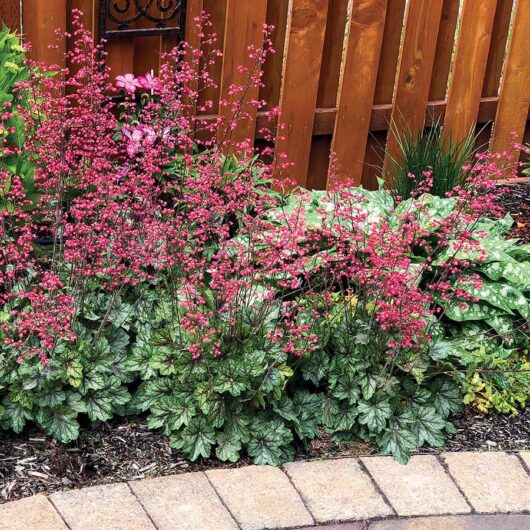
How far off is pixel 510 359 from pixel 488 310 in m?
0.20

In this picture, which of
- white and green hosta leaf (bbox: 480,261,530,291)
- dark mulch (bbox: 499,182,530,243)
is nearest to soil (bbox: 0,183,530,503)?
white and green hosta leaf (bbox: 480,261,530,291)

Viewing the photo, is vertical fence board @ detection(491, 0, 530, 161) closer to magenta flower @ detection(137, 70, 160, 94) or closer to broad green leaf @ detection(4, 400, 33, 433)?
magenta flower @ detection(137, 70, 160, 94)

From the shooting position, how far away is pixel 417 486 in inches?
127

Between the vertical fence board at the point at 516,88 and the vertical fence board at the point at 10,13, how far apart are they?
256 centimetres

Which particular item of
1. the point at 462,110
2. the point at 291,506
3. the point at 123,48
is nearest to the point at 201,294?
the point at 291,506

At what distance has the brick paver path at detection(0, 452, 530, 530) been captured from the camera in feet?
9.67

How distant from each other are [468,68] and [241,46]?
129 cm

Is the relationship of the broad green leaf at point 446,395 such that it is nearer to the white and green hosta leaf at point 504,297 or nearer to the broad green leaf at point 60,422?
the white and green hosta leaf at point 504,297

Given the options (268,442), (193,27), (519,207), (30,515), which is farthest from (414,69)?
(30,515)

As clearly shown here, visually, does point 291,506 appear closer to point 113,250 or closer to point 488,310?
point 113,250

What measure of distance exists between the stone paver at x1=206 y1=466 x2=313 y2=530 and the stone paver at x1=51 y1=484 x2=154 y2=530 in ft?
0.87

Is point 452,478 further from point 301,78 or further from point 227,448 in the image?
point 301,78

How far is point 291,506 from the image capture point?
3.06m

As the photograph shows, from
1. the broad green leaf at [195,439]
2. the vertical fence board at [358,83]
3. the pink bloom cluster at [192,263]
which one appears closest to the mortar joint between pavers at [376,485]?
the pink bloom cluster at [192,263]
